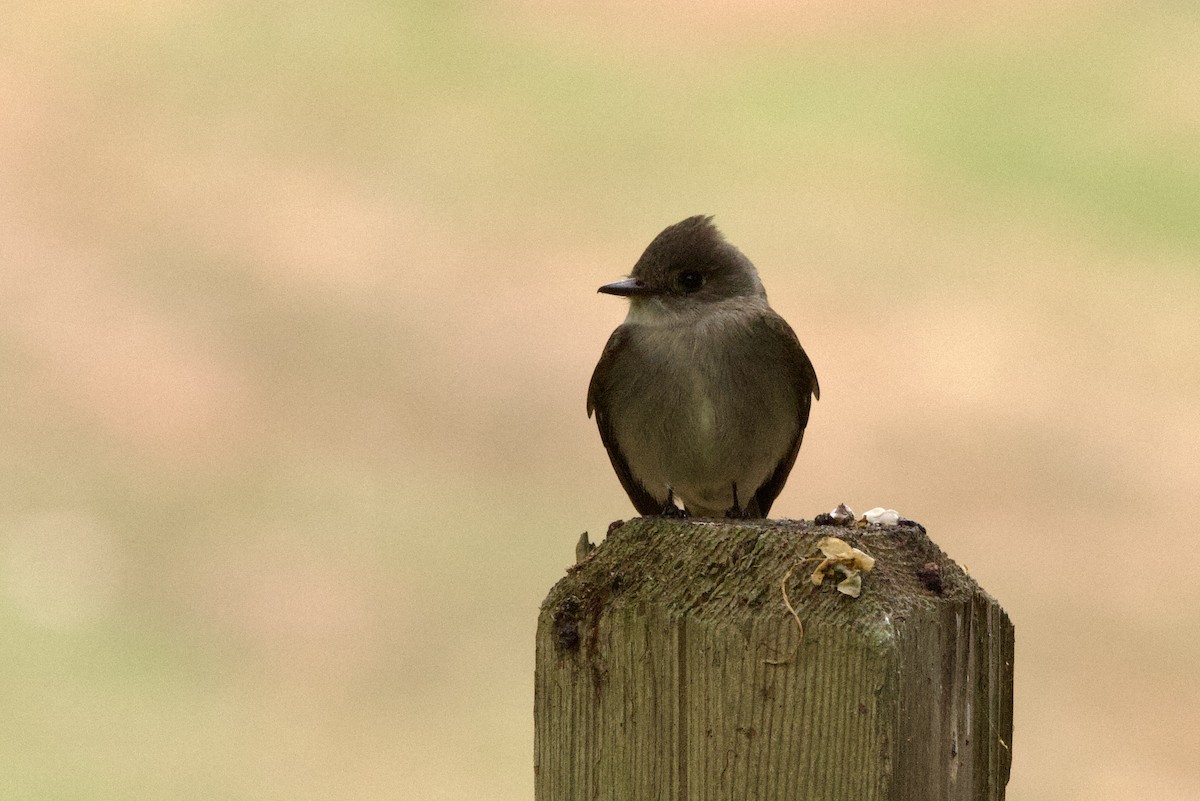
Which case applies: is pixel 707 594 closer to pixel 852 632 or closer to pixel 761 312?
pixel 852 632

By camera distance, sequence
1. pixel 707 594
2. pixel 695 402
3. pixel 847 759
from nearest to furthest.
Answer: pixel 847 759 < pixel 707 594 < pixel 695 402

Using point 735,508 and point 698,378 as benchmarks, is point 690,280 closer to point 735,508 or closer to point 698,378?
point 698,378

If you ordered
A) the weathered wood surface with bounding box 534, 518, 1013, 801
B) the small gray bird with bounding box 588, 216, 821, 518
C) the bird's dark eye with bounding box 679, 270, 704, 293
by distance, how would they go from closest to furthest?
the weathered wood surface with bounding box 534, 518, 1013, 801 → the small gray bird with bounding box 588, 216, 821, 518 → the bird's dark eye with bounding box 679, 270, 704, 293

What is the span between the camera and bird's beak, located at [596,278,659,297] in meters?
4.59

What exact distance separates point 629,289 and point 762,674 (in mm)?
2670

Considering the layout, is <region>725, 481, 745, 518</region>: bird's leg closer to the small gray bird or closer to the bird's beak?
the small gray bird

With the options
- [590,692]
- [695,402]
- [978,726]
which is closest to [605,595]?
[590,692]

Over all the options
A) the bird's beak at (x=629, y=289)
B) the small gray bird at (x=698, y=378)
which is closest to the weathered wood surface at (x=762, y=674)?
the small gray bird at (x=698, y=378)

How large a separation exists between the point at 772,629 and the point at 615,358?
264 cm

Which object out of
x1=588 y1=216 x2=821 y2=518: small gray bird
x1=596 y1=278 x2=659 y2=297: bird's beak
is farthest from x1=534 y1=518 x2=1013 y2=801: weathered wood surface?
x1=596 y1=278 x2=659 y2=297: bird's beak

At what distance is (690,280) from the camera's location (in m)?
4.69

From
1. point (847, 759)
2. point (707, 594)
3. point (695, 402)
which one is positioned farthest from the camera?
point (695, 402)

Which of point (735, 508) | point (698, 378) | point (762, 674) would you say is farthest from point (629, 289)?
point (762, 674)

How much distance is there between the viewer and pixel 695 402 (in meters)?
4.50
